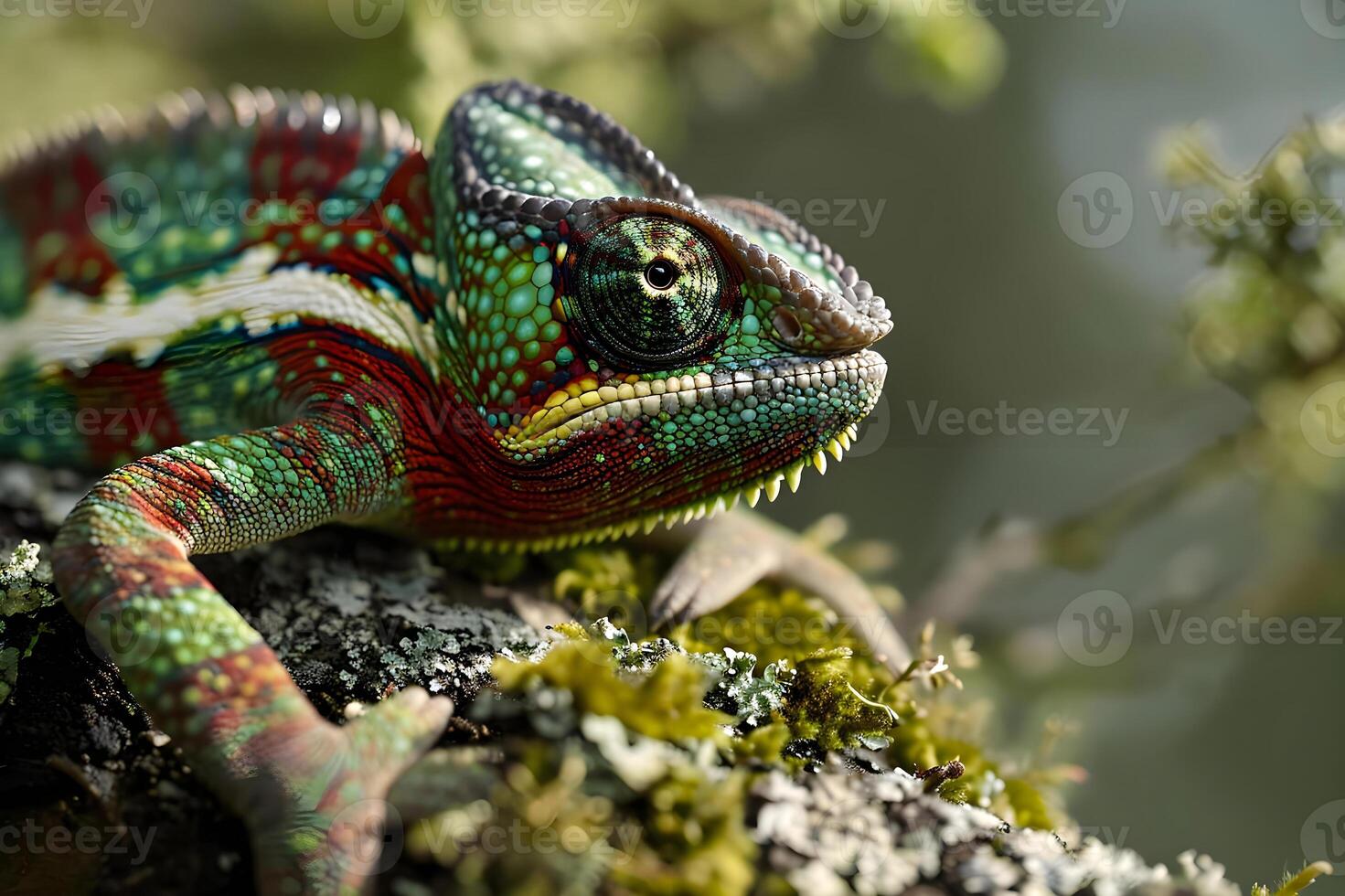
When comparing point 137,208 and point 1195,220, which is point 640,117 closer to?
point 1195,220

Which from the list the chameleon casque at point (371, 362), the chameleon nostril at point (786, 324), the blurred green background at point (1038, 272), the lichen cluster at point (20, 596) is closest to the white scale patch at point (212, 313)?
the chameleon casque at point (371, 362)

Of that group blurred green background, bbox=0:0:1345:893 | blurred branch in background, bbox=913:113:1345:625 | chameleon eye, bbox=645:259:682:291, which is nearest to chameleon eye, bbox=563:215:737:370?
chameleon eye, bbox=645:259:682:291

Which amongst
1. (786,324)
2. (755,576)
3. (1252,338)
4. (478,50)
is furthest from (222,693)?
(1252,338)

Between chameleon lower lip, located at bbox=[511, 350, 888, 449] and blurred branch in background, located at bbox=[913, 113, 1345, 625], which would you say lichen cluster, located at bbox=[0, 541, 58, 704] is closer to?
chameleon lower lip, located at bbox=[511, 350, 888, 449]

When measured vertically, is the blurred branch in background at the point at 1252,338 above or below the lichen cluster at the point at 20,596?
above

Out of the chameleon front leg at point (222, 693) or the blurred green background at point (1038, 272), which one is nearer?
the chameleon front leg at point (222, 693)

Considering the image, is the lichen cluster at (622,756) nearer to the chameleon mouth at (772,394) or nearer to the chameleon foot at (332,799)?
the chameleon foot at (332,799)
